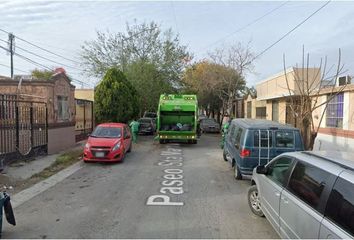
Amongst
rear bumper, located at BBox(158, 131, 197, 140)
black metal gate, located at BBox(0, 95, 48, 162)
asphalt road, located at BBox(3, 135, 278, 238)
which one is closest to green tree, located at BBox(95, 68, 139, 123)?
rear bumper, located at BBox(158, 131, 197, 140)


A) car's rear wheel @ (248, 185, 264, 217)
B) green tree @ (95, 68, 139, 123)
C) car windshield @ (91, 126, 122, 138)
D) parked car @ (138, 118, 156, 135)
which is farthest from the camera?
parked car @ (138, 118, 156, 135)

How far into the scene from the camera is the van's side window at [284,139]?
10273 mm

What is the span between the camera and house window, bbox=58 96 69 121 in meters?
18.0

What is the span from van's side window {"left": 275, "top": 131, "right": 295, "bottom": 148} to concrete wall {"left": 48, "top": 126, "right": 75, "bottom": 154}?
34.7 ft

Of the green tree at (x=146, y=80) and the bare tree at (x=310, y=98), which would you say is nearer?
the bare tree at (x=310, y=98)

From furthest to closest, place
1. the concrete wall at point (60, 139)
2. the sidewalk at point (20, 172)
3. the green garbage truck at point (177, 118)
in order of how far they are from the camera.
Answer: the green garbage truck at point (177, 118) < the concrete wall at point (60, 139) < the sidewalk at point (20, 172)

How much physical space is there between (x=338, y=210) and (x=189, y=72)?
35.9m

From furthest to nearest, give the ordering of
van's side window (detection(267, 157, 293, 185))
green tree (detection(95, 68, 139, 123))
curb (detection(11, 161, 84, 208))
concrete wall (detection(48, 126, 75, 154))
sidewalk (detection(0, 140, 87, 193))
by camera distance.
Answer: green tree (detection(95, 68, 139, 123))
concrete wall (detection(48, 126, 75, 154))
sidewalk (detection(0, 140, 87, 193))
curb (detection(11, 161, 84, 208))
van's side window (detection(267, 157, 293, 185))

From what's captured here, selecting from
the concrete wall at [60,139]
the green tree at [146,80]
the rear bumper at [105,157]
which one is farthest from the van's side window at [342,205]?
the green tree at [146,80]

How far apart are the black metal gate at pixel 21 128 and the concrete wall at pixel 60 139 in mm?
517

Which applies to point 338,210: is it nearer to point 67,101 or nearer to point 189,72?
point 67,101

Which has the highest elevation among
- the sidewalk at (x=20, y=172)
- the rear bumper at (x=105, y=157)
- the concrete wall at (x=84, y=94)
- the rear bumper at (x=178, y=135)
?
the concrete wall at (x=84, y=94)

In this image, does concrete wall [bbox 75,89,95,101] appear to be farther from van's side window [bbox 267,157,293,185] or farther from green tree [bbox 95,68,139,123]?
van's side window [bbox 267,157,293,185]

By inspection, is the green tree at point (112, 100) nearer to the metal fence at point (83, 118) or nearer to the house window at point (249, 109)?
the metal fence at point (83, 118)
